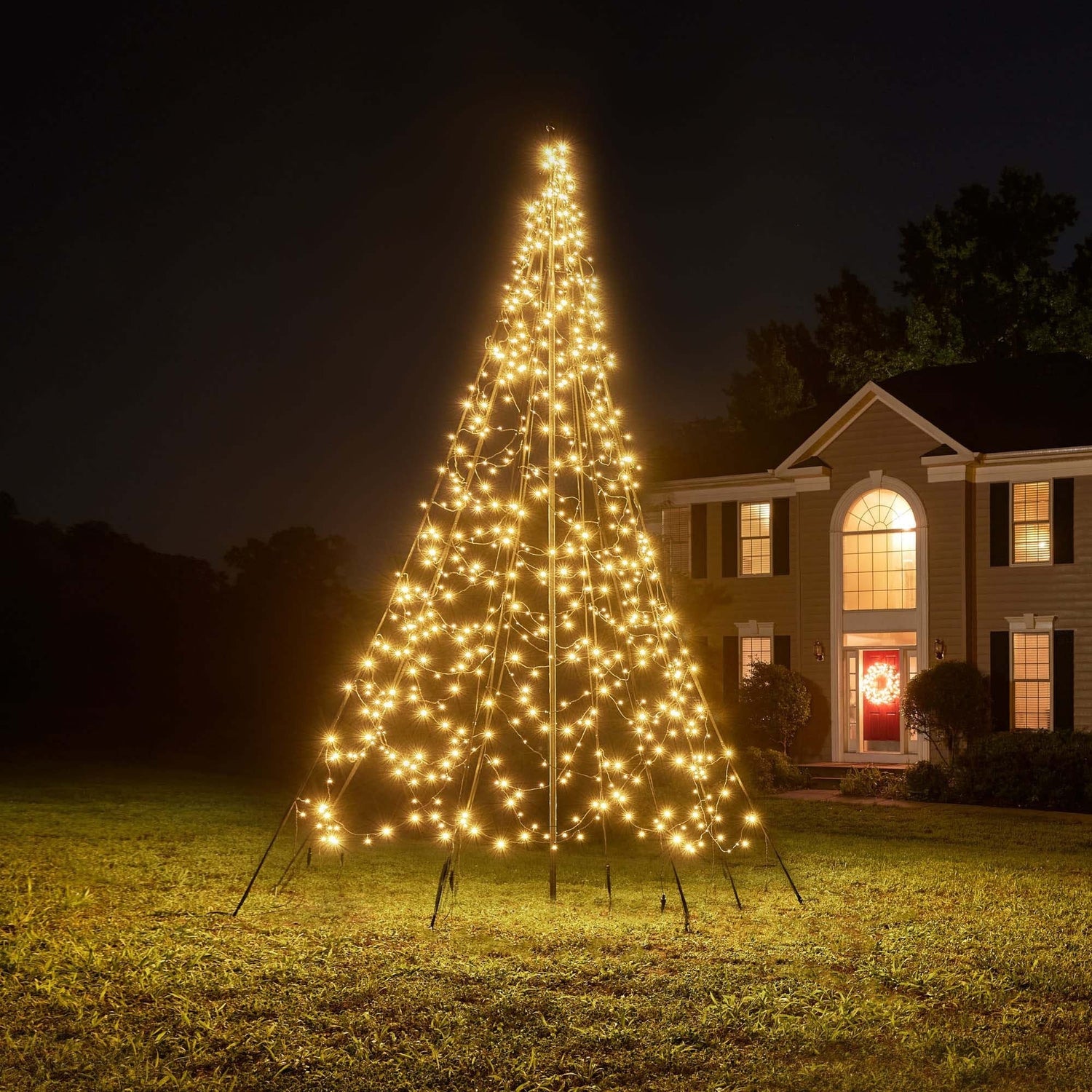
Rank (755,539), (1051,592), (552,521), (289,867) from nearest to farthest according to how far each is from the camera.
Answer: (552,521), (289,867), (1051,592), (755,539)

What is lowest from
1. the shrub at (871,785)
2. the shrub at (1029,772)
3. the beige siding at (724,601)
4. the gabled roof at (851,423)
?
the shrub at (871,785)

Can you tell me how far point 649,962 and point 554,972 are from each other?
618 millimetres

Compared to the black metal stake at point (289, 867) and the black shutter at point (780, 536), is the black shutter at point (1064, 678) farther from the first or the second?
the black metal stake at point (289, 867)

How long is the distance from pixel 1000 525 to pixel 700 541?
17.9 feet

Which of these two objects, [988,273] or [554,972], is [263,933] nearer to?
[554,972]

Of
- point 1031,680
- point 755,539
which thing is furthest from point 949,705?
point 755,539

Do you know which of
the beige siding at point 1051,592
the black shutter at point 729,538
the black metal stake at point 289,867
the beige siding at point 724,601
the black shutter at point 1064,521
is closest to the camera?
the black metal stake at point 289,867

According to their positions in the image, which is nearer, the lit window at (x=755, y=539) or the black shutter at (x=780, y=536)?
the black shutter at (x=780, y=536)

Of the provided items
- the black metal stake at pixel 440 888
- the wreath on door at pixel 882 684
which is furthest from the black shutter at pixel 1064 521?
the black metal stake at pixel 440 888

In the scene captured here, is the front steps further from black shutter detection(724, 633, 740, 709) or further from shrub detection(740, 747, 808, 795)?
black shutter detection(724, 633, 740, 709)

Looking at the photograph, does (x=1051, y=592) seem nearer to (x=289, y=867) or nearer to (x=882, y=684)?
(x=882, y=684)

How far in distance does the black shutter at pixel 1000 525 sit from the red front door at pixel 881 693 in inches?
92.3

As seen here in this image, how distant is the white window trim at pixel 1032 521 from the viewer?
20.1 m

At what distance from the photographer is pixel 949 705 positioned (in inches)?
771
